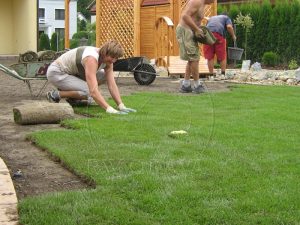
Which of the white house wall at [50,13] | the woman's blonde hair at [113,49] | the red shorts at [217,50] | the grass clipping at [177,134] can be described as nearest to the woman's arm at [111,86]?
the woman's blonde hair at [113,49]

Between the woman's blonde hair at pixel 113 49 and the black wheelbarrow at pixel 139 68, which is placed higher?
the woman's blonde hair at pixel 113 49

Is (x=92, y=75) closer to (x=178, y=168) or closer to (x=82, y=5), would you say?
(x=178, y=168)

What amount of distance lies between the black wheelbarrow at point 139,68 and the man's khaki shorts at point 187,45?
172 cm

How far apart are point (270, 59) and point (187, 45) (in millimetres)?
10683

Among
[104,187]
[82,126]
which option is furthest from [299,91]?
[104,187]

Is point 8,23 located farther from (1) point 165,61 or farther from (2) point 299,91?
(2) point 299,91

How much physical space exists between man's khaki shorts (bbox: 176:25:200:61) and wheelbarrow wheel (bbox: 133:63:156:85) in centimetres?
184

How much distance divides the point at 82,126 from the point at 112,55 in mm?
1086

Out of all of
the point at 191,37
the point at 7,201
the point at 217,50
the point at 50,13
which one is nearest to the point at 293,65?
the point at 217,50

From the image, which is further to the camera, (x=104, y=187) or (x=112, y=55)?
(x=112, y=55)

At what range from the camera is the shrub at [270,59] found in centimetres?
2017

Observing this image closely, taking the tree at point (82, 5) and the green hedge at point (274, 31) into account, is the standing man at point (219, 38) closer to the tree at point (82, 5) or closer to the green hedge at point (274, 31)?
the green hedge at point (274, 31)

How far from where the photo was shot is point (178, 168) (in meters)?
4.57

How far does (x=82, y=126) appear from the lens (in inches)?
250
